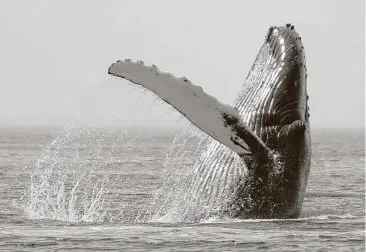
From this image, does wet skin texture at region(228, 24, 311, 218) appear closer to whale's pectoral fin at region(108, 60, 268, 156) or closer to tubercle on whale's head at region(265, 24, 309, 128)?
tubercle on whale's head at region(265, 24, 309, 128)

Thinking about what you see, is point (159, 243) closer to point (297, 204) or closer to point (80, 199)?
point (297, 204)

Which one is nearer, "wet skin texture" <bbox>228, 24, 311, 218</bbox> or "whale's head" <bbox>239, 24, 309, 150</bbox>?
"wet skin texture" <bbox>228, 24, 311, 218</bbox>

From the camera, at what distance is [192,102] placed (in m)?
12.4

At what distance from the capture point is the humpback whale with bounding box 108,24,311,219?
1241cm

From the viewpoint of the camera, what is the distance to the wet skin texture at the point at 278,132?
13.2m

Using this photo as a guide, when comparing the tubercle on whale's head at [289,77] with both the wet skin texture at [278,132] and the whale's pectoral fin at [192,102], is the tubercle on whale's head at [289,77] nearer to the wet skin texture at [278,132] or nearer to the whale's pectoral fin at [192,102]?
the wet skin texture at [278,132]

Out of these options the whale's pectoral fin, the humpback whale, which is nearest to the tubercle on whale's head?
the humpback whale

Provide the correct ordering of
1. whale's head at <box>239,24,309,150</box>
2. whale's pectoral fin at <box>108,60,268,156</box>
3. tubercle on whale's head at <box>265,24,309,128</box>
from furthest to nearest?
tubercle on whale's head at <box>265,24,309,128</box> → whale's head at <box>239,24,309,150</box> → whale's pectoral fin at <box>108,60,268,156</box>

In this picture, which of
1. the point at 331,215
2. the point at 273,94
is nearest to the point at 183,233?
the point at 273,94

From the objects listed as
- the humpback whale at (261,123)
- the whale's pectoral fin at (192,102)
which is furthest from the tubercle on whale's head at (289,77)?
the whale's pectoral fin at (192,102)

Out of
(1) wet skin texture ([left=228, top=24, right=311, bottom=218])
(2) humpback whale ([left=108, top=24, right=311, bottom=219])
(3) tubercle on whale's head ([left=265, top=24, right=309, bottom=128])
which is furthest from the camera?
(3) tubercle on whale's head ([left=265, top=24, right=309, bottom=128])

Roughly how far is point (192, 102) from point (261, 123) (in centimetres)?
155

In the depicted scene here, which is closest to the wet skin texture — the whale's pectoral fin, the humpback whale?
the humpback whale

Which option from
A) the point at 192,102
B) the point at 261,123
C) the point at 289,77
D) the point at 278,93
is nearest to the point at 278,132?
the point at 261,123
